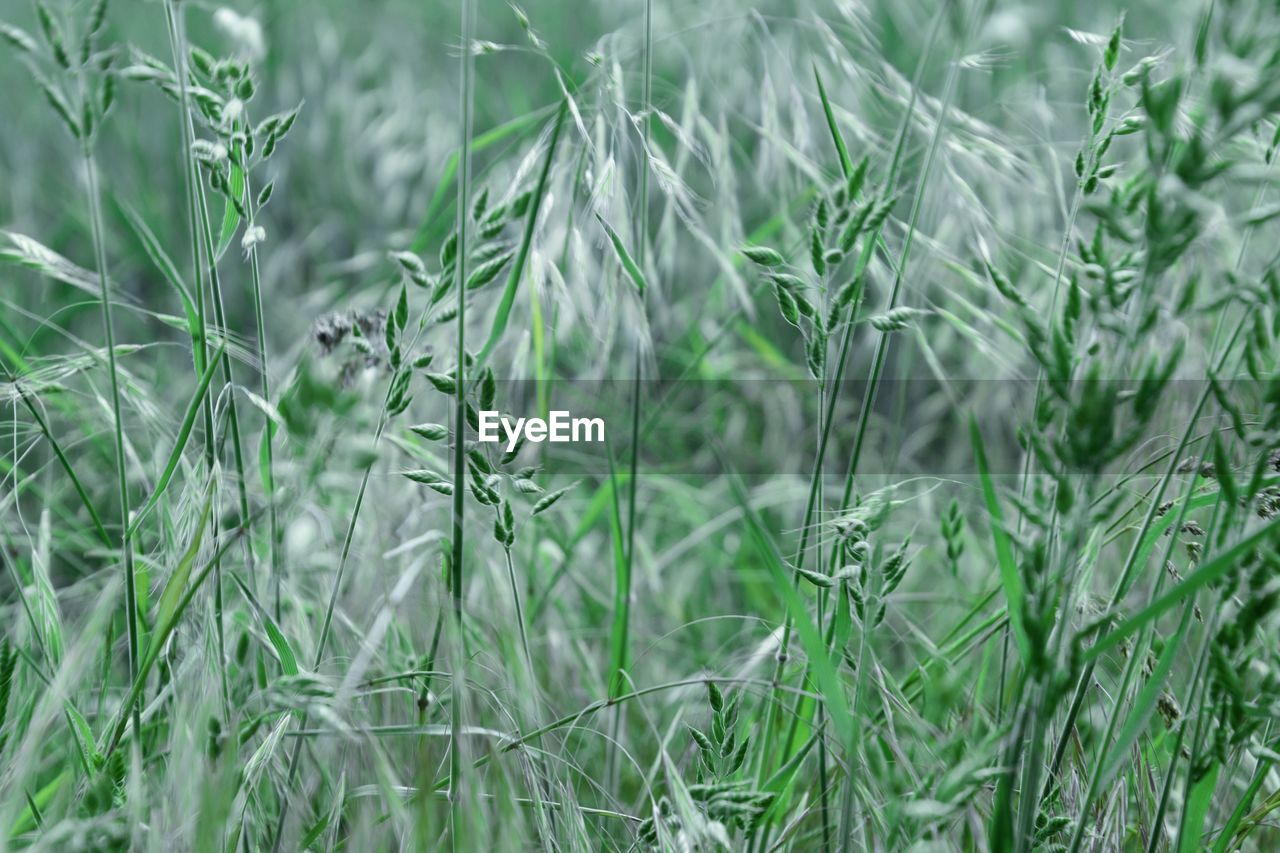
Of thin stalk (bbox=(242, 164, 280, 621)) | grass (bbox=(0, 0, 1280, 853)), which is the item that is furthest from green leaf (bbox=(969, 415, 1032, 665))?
thin stalk (bbox=(242, 164, 280, 621))

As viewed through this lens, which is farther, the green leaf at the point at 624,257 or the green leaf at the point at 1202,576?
the green leaf at the point at 624,257

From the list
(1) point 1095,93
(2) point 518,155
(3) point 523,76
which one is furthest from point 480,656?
(3) point 523,76

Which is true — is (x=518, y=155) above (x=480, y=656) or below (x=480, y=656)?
above

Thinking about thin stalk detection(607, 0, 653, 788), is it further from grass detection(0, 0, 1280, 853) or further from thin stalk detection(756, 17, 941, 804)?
thin stalk detection(756, 17, 941, 804)

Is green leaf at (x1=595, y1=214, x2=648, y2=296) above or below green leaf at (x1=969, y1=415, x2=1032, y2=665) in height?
above

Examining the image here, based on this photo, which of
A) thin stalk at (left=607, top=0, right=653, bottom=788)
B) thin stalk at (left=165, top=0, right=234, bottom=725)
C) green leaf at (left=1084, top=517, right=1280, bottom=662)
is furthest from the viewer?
thin stalk at (left=607, top=0, right=653, bottom=788)

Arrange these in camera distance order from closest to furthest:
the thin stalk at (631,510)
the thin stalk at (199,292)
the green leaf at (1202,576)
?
the green leaf at (1202,576) → the thin stalk at (199,292) → the thin stalk at (631,510)

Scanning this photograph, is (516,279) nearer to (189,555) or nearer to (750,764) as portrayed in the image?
(189,555)

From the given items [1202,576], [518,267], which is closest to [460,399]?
[518,267]

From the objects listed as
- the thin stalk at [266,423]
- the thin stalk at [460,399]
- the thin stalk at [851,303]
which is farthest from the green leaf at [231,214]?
the thin stalk at [851,303]

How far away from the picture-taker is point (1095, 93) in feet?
1.94

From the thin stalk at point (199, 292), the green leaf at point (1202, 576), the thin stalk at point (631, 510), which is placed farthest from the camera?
the thin stalk at point (631, 510)

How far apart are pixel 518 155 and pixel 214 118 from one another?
3.52ft

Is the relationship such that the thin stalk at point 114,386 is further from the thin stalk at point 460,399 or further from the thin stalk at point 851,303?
the thin stalk at point 851,303
